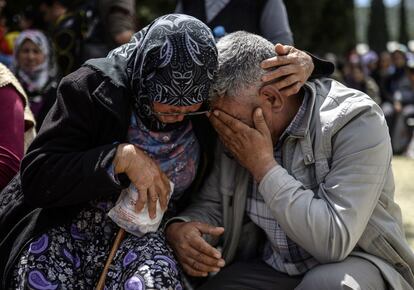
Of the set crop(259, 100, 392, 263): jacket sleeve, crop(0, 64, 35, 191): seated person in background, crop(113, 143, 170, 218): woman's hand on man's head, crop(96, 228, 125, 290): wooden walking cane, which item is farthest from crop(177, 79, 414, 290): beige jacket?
crop(0, 64, 35, 191): seated person in background

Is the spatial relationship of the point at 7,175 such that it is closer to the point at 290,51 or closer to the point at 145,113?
the point at 145,113

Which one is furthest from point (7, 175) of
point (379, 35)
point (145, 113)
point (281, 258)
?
point (379, 35)

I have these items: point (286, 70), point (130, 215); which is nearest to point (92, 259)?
point (130, 215)

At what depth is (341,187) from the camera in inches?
103

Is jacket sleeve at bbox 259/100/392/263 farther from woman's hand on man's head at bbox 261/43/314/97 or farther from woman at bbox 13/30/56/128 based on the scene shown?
woman at bbox 13/30/56/128

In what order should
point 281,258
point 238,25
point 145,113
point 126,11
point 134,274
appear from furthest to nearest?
1. point 126,11
2. point 238,25
3. point 281,258
4. point 145,113
5. point 134,274

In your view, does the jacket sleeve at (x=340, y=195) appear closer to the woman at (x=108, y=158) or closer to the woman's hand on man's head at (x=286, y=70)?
the woman's hand on man's head at (x=286, y=70)

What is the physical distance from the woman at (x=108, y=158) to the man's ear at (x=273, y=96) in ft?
0.87

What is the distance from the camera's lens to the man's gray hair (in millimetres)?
2701

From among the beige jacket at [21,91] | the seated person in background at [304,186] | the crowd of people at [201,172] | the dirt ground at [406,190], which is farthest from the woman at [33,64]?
the dirt ground at [406,190]

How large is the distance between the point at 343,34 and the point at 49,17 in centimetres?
1734

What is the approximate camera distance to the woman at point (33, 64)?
5349 mm

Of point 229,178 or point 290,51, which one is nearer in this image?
point 290,51

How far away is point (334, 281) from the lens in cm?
257
